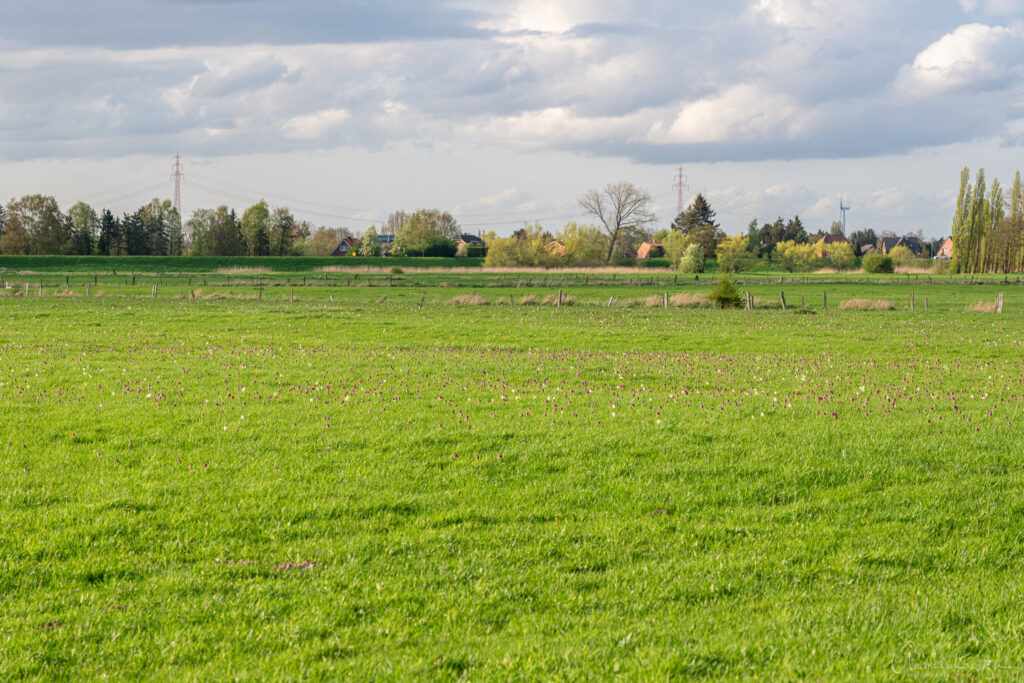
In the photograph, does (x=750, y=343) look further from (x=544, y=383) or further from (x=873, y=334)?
(x=544, y=383)

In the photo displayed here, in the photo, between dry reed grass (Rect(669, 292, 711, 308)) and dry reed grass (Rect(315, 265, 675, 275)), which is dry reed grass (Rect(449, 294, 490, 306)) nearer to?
dry reed grass (Rect(669, 292, 711, 308))

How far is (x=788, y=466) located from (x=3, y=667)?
9336 millimetres

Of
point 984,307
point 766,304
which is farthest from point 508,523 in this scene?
point 984,307

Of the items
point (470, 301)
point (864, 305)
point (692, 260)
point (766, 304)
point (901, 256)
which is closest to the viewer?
point (864, 305)

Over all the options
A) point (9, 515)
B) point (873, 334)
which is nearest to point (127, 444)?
point (9, 515)

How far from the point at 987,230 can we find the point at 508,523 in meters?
138

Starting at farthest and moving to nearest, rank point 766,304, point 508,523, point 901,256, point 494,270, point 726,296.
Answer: point 901,256 → point 494,270 → point 766,304 → point 726,296 → point 508,523

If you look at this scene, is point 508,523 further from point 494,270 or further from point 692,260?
point 692,260

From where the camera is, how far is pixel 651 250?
17850cm

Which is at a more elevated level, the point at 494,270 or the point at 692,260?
the point at 692,260

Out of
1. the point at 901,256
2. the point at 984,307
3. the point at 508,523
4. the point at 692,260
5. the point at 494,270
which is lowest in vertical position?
the point at 508,523

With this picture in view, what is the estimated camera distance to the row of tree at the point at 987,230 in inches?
4747

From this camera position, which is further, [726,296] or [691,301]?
[691,301]

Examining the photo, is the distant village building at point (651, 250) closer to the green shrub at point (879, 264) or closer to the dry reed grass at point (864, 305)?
the green shrub at point (879, 264)
